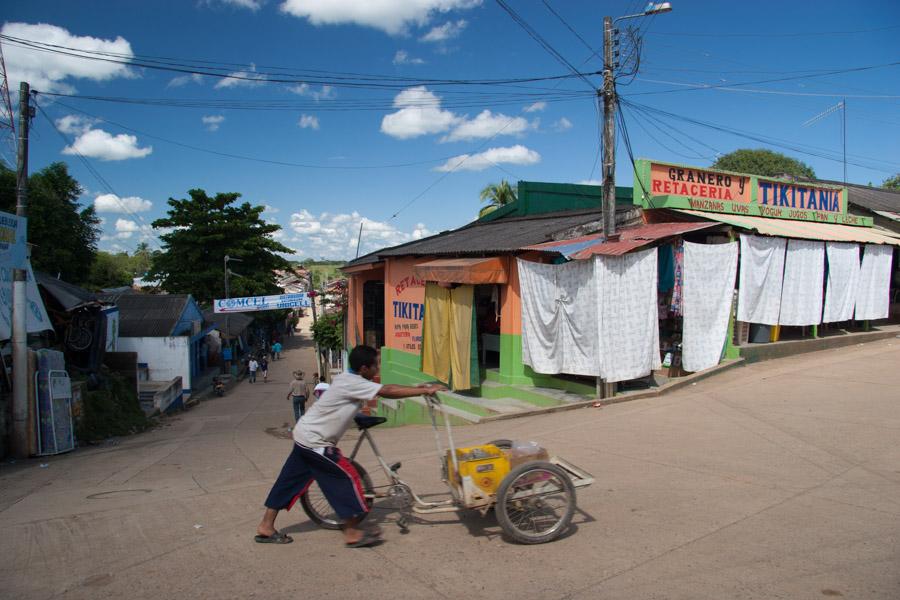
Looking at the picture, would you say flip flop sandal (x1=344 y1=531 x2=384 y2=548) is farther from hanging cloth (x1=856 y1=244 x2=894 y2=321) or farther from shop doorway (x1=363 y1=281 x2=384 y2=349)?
shop doorway (x1=363 y1=281 x2=384 y2=349)

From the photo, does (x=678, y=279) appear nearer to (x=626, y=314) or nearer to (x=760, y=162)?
(x=626, y=314)

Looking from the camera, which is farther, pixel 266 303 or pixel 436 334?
pixel 266 303

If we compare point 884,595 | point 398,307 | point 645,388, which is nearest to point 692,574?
point 884,595

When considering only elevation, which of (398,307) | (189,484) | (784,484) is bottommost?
(189,484)

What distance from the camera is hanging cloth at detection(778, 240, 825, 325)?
12.4 metres

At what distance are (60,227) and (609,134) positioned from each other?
33434 mm

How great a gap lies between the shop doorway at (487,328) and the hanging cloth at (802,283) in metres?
5.84

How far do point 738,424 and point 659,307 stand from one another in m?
3.87

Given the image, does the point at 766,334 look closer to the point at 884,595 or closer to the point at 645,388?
the point at 645,388

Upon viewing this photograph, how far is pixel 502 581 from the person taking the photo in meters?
3.71

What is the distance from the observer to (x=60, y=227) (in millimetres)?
33594

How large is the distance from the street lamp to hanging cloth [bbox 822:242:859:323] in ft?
19.3

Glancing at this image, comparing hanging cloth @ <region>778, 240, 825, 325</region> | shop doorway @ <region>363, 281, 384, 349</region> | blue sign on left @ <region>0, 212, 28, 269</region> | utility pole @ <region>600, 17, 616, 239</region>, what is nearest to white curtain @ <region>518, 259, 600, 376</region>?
utility pole @ <region>600, 17, 616, 239</region>

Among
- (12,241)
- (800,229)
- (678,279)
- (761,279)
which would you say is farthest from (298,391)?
(800,229)
